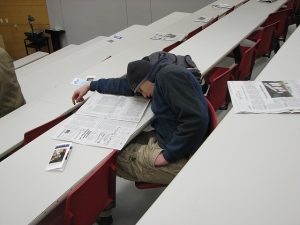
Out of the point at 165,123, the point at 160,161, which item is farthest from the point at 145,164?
the point at 165,123

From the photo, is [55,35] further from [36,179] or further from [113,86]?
[36,179]

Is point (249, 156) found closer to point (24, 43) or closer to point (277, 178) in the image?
point (277, 178)

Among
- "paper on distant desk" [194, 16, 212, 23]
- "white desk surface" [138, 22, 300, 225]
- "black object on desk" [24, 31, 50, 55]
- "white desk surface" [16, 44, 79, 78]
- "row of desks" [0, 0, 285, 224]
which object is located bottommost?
"black object on desk" [24, 31, 50, 55]

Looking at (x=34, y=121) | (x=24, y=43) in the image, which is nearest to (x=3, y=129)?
(x=34, y=121)

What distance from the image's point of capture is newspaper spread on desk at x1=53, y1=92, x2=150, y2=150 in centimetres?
157

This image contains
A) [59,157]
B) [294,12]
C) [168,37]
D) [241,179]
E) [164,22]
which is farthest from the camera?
[164,22]

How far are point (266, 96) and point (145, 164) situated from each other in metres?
0.71

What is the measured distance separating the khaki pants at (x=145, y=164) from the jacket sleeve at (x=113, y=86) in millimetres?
324

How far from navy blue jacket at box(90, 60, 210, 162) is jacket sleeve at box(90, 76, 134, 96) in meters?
0.31

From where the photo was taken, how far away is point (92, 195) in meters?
1.42

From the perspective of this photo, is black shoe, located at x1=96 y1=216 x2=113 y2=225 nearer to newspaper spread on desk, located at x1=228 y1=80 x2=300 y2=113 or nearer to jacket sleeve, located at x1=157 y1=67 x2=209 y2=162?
jacket sleeve, located at x1=157 y1=67 x2=209 y2=162

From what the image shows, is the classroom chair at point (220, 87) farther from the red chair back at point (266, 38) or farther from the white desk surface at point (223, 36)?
the red chair back at point (266, 38)

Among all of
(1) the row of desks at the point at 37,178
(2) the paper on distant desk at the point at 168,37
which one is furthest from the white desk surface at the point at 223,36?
(1) the row of desks at the point at 37,178

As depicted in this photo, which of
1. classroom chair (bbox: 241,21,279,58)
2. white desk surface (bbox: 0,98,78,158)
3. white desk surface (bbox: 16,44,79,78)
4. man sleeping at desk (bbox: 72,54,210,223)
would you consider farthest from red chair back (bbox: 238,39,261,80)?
white desk surface (bbox: 16,44,79,78)
